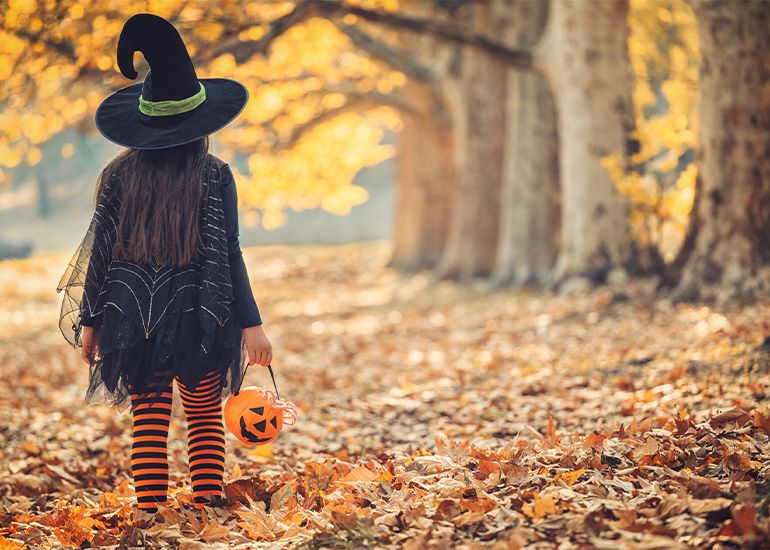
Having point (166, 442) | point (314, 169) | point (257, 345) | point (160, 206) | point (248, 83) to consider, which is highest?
point (248, 83)

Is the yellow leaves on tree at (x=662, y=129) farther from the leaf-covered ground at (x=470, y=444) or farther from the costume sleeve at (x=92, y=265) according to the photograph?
the costume sleeve at (x=92, y=265)

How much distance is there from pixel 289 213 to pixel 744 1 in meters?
39.8

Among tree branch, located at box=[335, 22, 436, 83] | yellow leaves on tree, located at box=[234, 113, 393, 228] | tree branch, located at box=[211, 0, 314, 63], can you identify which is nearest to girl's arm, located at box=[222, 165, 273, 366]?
tree branch, located at box=[211, 0, 314, 63]

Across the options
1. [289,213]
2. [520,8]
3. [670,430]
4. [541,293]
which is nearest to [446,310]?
[541,293]

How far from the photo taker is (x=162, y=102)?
377cm

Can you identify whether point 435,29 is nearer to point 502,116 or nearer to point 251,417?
point 502,116

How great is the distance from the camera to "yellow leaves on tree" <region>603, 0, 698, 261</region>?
9750 millimetres

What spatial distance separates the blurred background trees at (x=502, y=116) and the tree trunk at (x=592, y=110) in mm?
25

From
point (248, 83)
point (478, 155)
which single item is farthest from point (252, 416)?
point (478, 155)

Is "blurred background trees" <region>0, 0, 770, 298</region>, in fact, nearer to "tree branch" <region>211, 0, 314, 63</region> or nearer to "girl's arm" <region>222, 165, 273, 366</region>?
"tree branch" <region>211, 0, 314, 63</region>

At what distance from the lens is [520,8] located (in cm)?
1467

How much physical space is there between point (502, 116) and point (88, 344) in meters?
13.5

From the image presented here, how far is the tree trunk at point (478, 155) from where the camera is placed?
16.2 meters

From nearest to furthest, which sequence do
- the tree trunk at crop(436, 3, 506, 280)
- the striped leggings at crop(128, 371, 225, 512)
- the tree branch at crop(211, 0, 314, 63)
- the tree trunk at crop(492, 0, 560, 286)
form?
the striped leggings at crop(128, 371, 225, 512), the tree branch at crop(211, 0, 314, 63), the tree trunk at crop(492, 0, 560, 286), the tree trunk at crop(436, 3, 506, 280)
